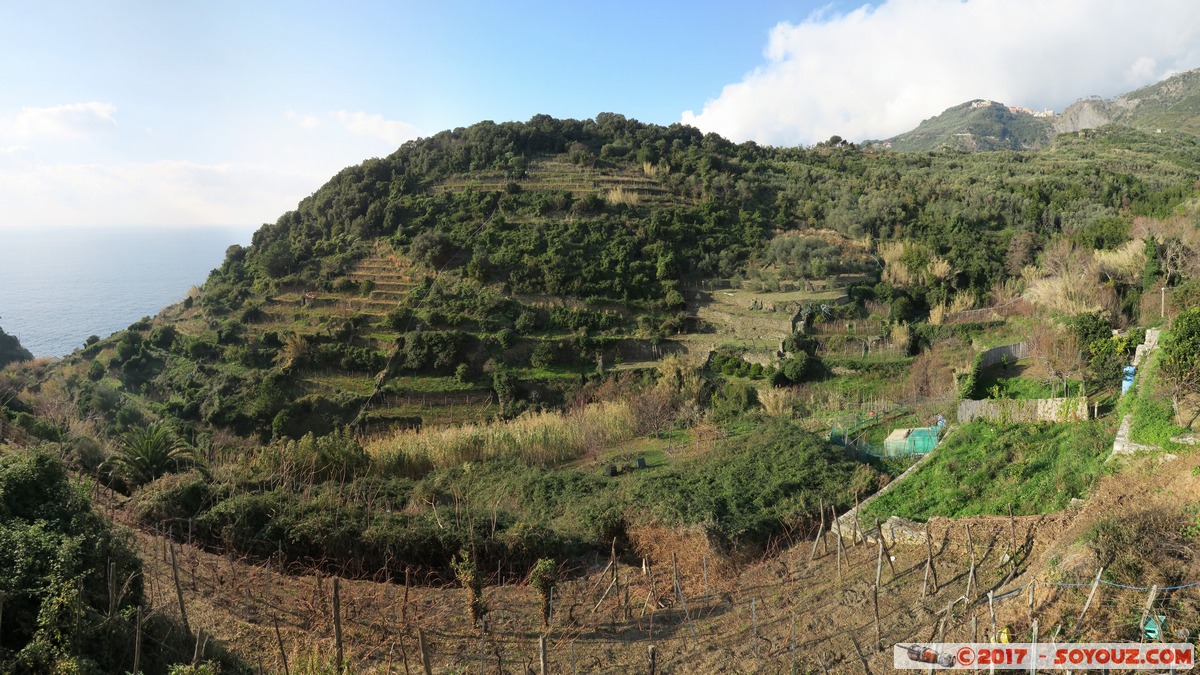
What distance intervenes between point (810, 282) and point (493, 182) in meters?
20.6

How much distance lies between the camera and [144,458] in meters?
11.2

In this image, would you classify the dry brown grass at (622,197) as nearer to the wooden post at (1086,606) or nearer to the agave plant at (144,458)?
the agave plant at (144,458)

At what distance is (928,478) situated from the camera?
10570 mm

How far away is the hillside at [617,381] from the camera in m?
8.16

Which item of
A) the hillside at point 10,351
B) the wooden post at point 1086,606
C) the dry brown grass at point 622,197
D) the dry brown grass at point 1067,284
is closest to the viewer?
the wooden post at point 1086,606

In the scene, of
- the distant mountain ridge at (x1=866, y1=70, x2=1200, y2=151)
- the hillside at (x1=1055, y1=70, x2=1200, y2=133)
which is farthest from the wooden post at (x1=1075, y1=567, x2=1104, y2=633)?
the hillside at (x1=1055, y1=70, x2=1200, y2=133)

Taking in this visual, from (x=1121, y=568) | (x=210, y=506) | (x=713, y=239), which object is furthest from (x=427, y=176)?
(x=1121, y=568)

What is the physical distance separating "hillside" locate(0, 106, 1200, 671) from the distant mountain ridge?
2953 cm

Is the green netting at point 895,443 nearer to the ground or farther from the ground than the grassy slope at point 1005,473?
nearer to the ground

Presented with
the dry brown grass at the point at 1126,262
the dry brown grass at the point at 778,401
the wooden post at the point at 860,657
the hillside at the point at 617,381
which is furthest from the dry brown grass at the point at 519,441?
the dry brown grass at the point at 1126,262

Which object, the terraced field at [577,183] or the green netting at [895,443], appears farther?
the terraced field at [577,183]

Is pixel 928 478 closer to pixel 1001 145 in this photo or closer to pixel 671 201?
pixel 671 201

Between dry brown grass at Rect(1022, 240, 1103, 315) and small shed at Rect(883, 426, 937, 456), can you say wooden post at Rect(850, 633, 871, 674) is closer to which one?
small shed at Rect(883, 426, 937, 456)

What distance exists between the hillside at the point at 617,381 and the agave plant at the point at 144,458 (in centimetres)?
7
